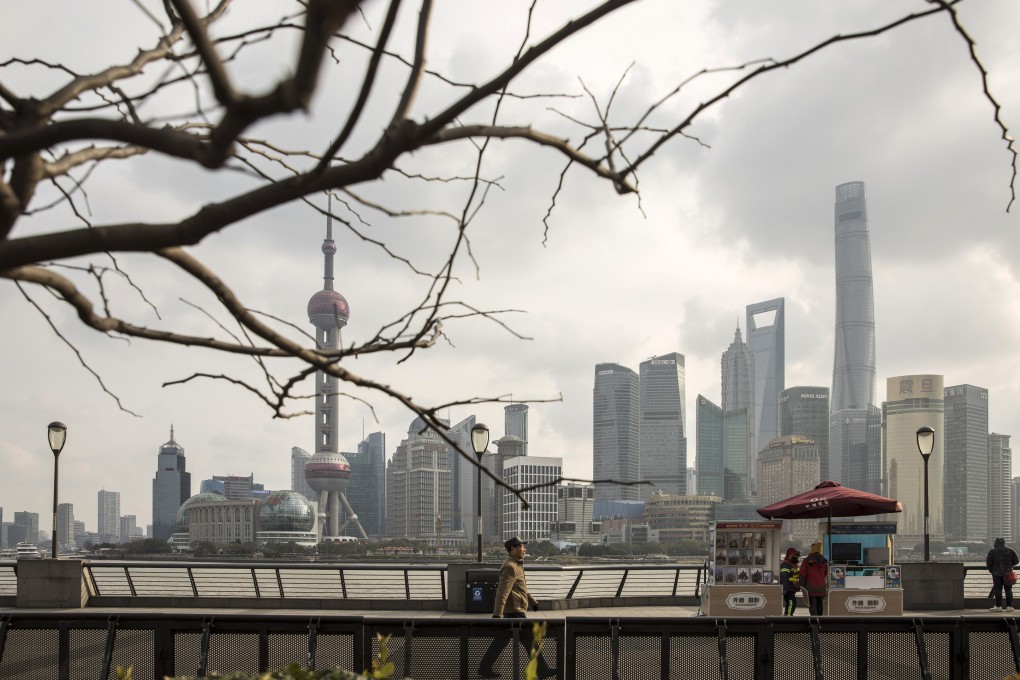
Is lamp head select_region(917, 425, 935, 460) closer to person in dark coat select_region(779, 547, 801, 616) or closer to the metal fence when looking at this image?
person in dark coat select_region(779, 547, 801, 616)

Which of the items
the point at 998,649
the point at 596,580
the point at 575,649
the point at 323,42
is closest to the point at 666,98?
the point at 323,42

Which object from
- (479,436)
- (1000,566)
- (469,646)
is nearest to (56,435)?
(479,436)

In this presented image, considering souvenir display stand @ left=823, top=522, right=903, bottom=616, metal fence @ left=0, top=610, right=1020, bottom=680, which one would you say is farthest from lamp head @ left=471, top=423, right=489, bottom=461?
metal fence @ left=0, top=610, right=1020, bottom=680

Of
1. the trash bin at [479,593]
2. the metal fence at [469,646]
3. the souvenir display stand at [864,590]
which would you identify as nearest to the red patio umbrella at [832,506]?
the souvenir display stand at [864,590]

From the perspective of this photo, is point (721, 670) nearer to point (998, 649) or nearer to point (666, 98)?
point (998, 649)

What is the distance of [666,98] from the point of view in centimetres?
428

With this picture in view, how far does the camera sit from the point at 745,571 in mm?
17594

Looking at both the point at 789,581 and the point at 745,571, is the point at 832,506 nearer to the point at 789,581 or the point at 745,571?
the point at 789,581

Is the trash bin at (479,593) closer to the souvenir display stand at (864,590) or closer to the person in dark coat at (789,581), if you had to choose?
the person in dark coat at (789,581)

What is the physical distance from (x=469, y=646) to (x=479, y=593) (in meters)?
12.0

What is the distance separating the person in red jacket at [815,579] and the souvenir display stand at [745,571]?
49 cm

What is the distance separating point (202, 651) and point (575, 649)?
2.83 meters

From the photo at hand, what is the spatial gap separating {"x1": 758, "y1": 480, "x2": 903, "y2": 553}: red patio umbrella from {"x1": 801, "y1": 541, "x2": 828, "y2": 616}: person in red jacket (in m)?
1.32

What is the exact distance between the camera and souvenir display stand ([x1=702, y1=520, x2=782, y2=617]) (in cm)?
1755
